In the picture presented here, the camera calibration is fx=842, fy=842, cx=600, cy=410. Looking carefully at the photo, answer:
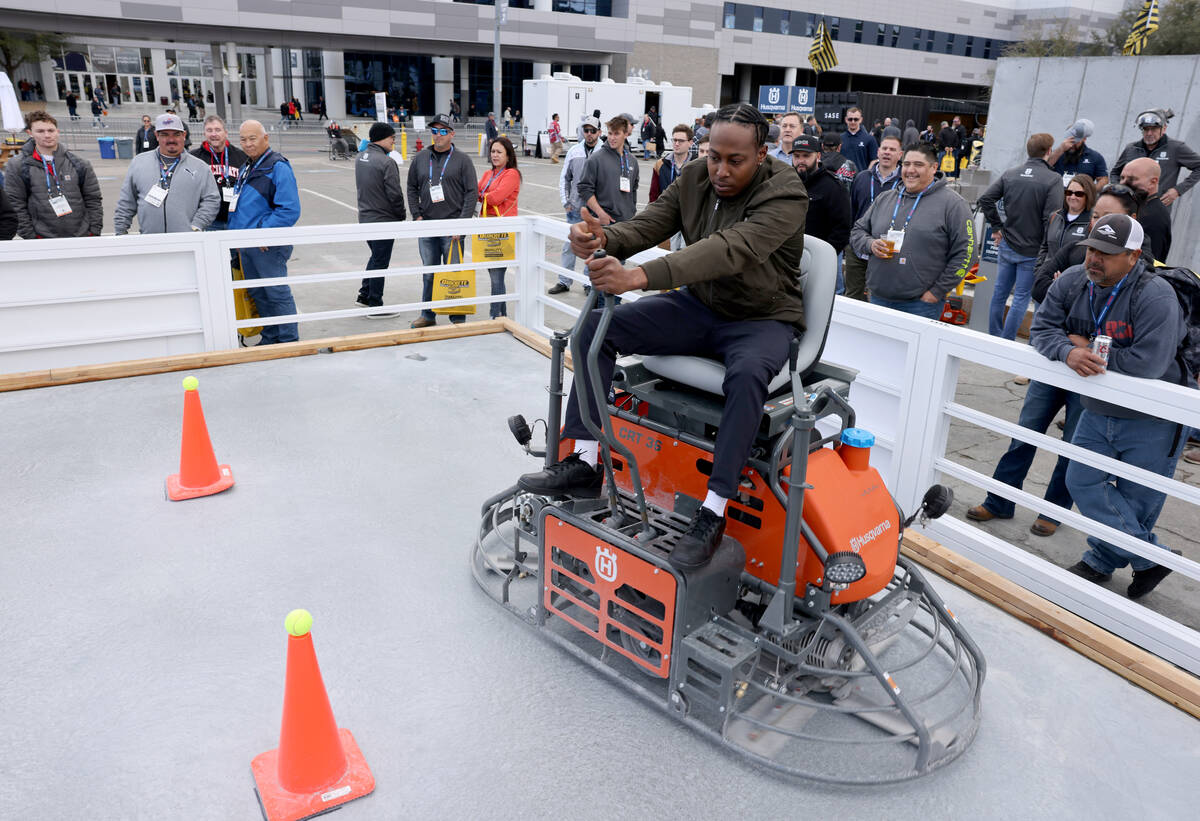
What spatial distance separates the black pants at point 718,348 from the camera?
2916 mm

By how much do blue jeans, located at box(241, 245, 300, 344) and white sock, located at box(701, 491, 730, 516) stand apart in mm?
5184

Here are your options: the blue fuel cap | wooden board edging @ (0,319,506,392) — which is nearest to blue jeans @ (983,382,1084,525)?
the blue fuel cap

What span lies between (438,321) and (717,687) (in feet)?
22.0

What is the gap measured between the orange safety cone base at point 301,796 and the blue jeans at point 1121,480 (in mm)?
3557

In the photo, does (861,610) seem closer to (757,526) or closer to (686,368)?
(757,526)

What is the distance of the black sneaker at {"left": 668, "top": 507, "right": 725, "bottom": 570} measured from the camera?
2867mm

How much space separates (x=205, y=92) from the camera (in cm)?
6406

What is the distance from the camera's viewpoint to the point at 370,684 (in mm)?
3197

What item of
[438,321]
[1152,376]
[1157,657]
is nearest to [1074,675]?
[1157,657]

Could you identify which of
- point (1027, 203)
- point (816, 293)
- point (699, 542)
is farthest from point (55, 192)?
point (1027, 203)

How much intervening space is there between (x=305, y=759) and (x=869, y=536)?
2063 mm

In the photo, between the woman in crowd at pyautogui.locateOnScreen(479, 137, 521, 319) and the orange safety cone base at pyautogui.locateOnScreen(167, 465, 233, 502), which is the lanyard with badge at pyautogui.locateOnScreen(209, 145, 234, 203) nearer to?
the woman in crowd at pyautogui.locateOnScreen(479, 137, 521, 319)

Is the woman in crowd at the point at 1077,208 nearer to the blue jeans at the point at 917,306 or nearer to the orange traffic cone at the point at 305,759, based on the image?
the blue jeans at the point at 917,306

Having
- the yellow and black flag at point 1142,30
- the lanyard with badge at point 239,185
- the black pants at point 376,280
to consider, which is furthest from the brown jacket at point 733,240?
the yellow and black flag at point 1142,30
